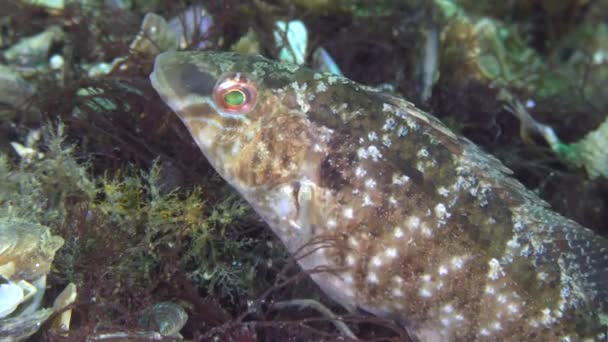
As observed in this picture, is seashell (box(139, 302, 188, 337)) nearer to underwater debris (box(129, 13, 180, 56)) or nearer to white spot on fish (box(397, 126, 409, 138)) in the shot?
white spot on fish (box(397, 126, 409, 138))

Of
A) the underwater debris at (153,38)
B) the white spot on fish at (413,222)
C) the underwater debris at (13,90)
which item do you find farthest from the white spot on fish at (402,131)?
the underwater debris at (13,90)

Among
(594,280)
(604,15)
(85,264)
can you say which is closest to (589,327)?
(594,280)

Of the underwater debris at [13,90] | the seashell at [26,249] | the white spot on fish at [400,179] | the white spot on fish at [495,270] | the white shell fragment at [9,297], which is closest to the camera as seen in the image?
the white shell fragment at [9,297]

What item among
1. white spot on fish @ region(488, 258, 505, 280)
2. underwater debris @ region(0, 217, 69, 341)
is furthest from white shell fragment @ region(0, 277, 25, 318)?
white spot on fish @ region(488, 258, 505, 280)

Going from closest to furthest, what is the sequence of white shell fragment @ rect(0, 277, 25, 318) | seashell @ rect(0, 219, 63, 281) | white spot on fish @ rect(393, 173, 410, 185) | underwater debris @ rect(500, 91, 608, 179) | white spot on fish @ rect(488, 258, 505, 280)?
white shell fragment @ rect(0, 277, 25, 318)
seashell @ rect(0, 219, 63, 281)
white spot on fish @ rect(488, 258, 505, 280)
white spot on fish @ rect(393, 173, 410, 185)
underwater debris @ rect(500, 91, 608, 179)

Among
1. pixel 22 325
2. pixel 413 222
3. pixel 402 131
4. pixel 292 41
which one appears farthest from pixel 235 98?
pixel 292 41

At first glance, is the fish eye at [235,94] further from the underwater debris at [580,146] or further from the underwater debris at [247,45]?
the underwater debris at [580,146]

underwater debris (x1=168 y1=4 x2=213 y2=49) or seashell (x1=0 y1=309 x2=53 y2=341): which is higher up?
underwater debris (x1=168 y1=4 x2=213 y2=49)

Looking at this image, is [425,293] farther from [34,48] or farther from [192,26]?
[34,48]
